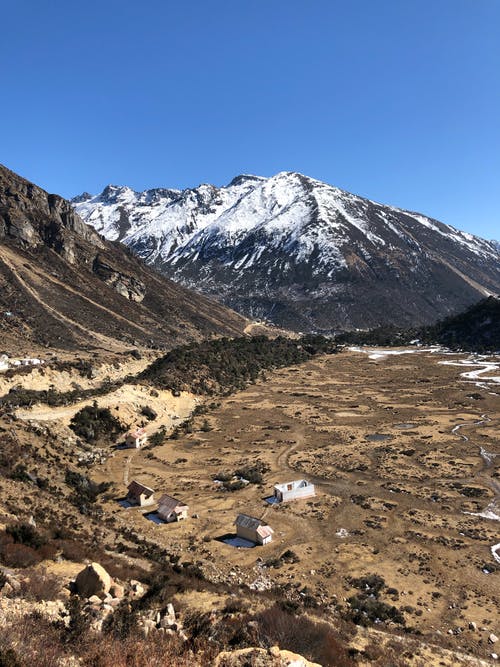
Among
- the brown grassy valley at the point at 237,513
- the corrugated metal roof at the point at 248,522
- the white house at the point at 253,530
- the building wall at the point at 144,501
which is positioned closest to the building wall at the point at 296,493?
the brown grassy valley at the point at 237,513

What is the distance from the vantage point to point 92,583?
14.3 meters

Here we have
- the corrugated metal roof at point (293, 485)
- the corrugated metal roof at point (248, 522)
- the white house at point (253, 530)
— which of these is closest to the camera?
the white house at point (253, 530)

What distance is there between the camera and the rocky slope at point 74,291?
311 ft

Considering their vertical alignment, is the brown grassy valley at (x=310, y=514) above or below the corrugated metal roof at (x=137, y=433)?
above

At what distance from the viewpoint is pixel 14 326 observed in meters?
87.4

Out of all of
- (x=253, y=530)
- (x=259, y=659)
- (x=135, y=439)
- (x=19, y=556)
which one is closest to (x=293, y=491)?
(x=253, y=530)

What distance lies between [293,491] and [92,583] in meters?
22.0

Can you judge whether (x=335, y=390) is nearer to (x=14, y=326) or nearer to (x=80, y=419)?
(x=80, y=419)

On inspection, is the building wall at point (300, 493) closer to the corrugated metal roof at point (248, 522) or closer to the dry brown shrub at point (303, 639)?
the corrugated metal roof at point (248, 522)

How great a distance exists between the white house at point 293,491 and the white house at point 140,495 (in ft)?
30.6

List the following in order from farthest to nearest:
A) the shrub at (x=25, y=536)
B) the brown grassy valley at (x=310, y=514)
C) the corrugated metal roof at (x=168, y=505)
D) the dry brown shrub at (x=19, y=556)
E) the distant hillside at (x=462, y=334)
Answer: the distant hillside at (x=462, y=334) → the corrugated metal roof at (x=168, y=505) → the brown grassy valley at (x=310, y=514) → the shrub at (x=25, y=536) → the dry brown shrub at (x=19, y=556)

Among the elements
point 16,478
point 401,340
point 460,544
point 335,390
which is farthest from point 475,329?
point 16,478

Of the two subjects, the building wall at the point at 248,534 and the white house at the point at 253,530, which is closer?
the white house at the point at 253,530

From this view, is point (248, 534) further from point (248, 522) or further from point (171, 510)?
point (171, 510)
